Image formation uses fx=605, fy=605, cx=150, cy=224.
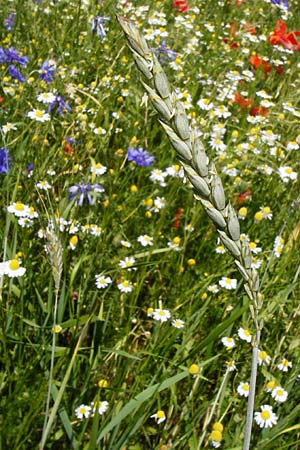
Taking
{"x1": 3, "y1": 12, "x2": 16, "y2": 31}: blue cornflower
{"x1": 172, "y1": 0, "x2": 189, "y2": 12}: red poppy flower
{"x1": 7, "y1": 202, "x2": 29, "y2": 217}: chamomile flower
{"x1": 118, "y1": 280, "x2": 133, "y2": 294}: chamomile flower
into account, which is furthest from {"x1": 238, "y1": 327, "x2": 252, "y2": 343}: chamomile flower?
{"x1": 172, "y1": 0, "x2": 189, "y2": 12}: red poppy flower

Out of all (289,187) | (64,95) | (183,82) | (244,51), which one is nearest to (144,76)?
(64,95)

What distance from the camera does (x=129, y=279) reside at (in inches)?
80.3

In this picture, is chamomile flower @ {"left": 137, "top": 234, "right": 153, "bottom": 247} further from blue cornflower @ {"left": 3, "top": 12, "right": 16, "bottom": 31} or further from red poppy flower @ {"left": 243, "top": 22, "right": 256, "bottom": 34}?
blue cornflower @ {"left": 3, "top": 12, "right": 16, "bottom": 31}

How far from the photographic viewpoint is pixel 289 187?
265 centimetres

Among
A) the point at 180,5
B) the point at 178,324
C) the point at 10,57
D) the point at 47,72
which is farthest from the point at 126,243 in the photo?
the point at 180,5

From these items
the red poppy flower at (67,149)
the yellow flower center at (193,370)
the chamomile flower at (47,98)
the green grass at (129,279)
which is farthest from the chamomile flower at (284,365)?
the chamomile flower at (47,98)

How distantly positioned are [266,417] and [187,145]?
1.28 m

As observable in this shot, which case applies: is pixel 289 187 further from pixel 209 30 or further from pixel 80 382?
pixel 209 30

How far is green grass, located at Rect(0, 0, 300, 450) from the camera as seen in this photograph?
1528mm

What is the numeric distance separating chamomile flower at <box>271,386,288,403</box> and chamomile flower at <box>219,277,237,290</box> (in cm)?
41

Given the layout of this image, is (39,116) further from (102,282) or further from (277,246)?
(277,246)

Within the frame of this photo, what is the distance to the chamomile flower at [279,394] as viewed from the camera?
1663 millimetres

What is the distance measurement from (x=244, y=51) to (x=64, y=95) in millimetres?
1520

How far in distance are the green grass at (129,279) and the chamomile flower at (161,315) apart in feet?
0.09
